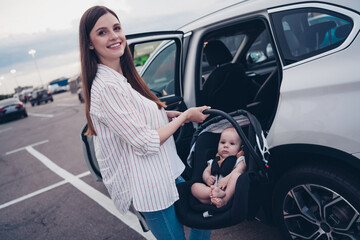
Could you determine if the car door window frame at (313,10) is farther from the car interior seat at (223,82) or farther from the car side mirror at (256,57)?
the car side mirror at (256,57)

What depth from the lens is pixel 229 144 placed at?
1.89m

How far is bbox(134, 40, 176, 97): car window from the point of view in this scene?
285cm

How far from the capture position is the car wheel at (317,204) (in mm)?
1701

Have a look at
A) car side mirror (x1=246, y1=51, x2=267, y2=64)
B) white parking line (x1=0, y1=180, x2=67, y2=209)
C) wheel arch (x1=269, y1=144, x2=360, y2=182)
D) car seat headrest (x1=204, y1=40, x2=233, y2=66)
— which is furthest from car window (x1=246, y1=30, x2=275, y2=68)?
white parking line (x1=0, y1=180, x2=67, y2=209)

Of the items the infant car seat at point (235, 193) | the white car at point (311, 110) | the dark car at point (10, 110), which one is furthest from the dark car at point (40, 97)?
the infant car seat at point (235, 193)

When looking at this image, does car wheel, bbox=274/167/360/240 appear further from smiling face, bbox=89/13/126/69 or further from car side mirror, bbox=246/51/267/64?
car side mirror, bbox=246/51/267/64

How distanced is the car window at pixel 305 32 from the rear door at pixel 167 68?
1012 millimetres

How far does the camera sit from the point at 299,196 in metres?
1.97

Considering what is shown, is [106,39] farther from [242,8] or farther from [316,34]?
[316,34]

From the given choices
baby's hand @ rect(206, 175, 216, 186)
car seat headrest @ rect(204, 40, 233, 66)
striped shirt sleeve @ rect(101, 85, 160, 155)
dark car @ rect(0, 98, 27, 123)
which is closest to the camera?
striped shirt sleeve @ rect(101, 85, 160, 155)

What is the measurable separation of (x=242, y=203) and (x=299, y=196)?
746 mm

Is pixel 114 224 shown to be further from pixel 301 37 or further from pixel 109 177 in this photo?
pixel 301 37

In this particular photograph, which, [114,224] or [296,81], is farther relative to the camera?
[114,224]

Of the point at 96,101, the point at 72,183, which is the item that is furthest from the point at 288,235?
the point at 72,183
